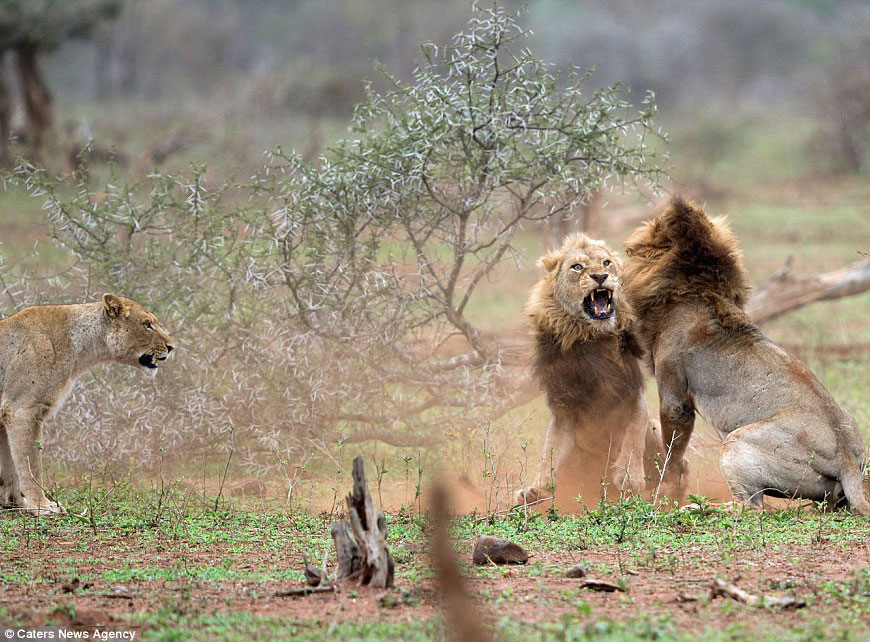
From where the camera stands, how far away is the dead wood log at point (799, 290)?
439 inches

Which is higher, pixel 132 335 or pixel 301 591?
pixel 132 335

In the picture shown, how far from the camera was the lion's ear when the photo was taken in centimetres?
701

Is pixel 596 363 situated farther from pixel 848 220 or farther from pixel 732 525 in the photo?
pixel 848 220

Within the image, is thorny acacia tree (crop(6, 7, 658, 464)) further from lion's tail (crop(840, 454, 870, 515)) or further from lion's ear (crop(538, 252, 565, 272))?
lion's tail (crop(840, 454, 870, 515))

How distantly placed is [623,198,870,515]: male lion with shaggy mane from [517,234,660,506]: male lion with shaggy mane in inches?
7.7

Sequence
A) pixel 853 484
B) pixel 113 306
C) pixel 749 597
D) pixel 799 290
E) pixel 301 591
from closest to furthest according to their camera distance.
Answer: pixel 749 597 → pixel 301 591 → pixel 853 484 → pixel 113 306 → pixel 799 290

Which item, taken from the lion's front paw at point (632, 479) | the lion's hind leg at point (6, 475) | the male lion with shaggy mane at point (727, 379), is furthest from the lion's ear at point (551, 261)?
the lion's hind leg at point (6, 475)

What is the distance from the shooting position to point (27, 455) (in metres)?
6.57

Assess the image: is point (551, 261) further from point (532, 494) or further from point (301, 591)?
point (301, 591)

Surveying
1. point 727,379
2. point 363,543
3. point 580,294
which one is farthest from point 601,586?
point 580,294

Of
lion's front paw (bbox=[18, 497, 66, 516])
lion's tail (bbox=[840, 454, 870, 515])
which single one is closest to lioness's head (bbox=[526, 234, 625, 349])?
lion's tail (bbox=[840, 454, 870, 515])

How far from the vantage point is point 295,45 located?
48.7 metres

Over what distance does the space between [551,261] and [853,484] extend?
7.19ft

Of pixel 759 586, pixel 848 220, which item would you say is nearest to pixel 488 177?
pixel 759 586
